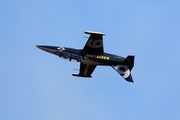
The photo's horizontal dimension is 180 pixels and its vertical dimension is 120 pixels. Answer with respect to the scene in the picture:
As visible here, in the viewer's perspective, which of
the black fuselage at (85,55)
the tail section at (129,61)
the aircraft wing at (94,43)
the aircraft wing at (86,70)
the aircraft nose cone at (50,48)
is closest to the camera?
the aircraft wing at (94,43)

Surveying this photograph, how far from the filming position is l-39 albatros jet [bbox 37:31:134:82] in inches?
2271

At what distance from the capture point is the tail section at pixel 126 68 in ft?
189

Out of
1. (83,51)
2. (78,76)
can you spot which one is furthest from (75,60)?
(78,76)

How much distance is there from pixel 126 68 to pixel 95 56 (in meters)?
5.50

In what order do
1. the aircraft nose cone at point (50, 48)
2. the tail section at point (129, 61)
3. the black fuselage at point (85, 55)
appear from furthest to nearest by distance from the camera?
1. the tail section at point (129, 61)
2. the aircraft nose cone at point (50, 48)
3. the black fuselage at point (85, 55)

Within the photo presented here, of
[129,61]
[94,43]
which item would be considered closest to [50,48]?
[94,43]

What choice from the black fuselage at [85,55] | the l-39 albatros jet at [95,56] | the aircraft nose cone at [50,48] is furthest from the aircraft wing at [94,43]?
the aircraft nose cone at [50,48]

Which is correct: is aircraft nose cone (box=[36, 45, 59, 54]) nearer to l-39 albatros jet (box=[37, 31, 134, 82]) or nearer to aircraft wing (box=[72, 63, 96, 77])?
l-39 albatros jet (box=[37, 31, 134, 82])

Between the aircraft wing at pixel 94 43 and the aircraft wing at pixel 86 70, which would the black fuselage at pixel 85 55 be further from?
the aircraft wing at pixel 86 70

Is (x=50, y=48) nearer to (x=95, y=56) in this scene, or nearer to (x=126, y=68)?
(x=95, y=56)

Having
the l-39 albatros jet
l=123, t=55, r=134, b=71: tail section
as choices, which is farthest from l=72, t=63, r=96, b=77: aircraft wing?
l=123, t=55, r=134, b=71: tail section

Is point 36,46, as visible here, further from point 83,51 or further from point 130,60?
point 130,60

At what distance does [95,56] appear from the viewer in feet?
192

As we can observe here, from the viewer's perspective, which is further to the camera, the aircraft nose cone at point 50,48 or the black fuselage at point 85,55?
the aircraft nose cone at point 50,48
